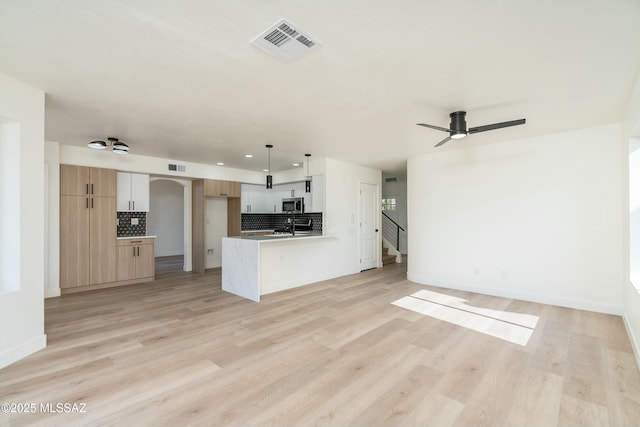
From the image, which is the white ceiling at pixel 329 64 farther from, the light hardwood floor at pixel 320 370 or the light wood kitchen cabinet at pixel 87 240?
the light hardwood floor at pixel 320 370

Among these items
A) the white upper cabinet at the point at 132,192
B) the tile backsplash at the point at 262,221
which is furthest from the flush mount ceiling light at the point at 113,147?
the tile backsplash at the point at 262,221

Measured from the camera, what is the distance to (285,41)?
2127 millimetres

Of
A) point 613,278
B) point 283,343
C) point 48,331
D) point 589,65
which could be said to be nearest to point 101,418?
point 283,343

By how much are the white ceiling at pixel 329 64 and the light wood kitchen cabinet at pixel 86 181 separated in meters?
1.25

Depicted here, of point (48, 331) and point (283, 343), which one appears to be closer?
point (283, 343)

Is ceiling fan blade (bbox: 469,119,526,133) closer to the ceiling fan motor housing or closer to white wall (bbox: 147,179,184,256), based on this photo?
the ceiling fan motor housing

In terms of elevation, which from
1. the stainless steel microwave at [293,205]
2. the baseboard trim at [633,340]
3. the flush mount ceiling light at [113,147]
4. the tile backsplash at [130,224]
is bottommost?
the baseboard trim at [633,340]

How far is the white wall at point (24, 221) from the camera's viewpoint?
267cm

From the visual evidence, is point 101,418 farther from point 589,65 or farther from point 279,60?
point 589,65

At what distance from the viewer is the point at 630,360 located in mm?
2688

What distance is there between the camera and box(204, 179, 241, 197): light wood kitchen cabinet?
23.3 feet

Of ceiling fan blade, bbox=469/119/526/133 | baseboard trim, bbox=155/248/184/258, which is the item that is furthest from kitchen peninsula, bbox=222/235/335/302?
baseboard trim, bbox=155/248/184/258

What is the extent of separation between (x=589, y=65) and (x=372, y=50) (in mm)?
1943

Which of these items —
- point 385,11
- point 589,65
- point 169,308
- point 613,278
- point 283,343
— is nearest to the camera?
point 385,11
